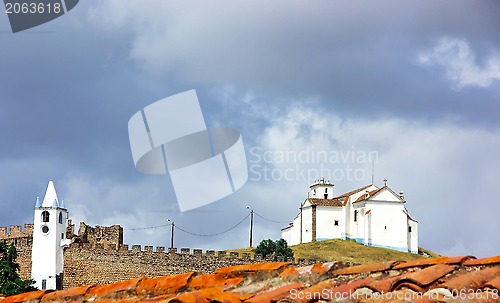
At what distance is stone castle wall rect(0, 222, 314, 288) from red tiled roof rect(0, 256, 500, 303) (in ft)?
113

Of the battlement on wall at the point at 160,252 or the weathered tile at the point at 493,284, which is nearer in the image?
the weathered tile at the point at 493,284

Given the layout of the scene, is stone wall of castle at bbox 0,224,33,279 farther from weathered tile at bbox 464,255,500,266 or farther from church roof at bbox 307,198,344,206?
weathered tile at bbox 464,255,500,266

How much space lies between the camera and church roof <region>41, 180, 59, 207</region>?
1688 inches

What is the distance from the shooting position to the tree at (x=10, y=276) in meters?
34.9

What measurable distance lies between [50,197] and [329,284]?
126ft

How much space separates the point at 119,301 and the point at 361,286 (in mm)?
2464

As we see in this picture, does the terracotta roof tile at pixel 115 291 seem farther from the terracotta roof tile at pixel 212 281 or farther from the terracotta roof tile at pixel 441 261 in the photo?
the terracotta roof tile at pixel 441 261

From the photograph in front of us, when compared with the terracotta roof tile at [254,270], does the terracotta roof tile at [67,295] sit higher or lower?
lower

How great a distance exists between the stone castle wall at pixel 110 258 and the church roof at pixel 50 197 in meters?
1.85

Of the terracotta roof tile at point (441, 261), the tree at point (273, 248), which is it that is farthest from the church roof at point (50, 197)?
the terracotta roof tile at point (441, 261)

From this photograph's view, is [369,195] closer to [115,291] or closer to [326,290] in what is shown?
[115,291]

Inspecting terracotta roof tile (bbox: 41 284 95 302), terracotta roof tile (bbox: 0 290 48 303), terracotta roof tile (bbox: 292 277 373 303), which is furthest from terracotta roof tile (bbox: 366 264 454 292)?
terracotta roof tile (bbox: 0 290 48 303)

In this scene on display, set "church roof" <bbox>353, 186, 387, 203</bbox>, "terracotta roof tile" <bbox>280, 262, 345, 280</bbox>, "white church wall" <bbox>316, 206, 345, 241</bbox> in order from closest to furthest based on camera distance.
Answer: "terracotta roof tile" <bbox>280, 262, 345, 280</bbox>, "church roof" <bbox>353, 186, 387, 203</bbox>, "white church wall" <bbox>316, 206, 345, 241</bbox>

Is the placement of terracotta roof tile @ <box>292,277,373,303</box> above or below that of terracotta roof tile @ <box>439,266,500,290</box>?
below
